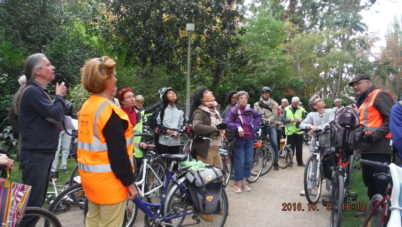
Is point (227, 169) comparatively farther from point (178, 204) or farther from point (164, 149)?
point (178, 204)

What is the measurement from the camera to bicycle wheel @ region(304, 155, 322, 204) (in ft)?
17.0

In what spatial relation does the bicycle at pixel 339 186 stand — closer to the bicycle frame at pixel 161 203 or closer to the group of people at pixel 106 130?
the group of people at pixel 106 130

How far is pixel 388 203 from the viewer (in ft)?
8.73

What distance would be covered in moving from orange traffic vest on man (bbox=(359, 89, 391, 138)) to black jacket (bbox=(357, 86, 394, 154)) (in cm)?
4

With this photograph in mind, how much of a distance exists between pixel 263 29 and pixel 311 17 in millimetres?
10589

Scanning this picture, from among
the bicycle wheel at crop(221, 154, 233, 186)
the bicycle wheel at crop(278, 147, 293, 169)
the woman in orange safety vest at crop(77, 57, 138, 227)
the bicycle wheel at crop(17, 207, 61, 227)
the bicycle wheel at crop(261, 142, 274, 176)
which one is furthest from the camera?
the bicycle wheel at crop(278, 147, 293, 169)

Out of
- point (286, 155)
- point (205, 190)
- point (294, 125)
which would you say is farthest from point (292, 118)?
point (205, 190)

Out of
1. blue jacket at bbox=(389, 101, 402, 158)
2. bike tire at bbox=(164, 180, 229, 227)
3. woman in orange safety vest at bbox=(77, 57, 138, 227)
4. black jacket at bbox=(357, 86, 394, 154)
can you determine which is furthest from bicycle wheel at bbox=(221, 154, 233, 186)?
woman in orange safety vest at bbox=(77, 57, 138, 227)

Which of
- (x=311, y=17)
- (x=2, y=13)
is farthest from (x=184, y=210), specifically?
(x=311, y=17)

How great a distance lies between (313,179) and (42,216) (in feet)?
13.2

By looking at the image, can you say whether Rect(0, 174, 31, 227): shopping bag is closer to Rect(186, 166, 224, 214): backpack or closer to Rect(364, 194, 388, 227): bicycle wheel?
Rect(186, 166, 224, 214): backpack

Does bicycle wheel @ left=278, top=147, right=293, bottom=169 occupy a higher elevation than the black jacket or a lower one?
lower

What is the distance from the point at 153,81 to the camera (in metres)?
13.9

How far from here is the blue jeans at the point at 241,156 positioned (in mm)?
5759
